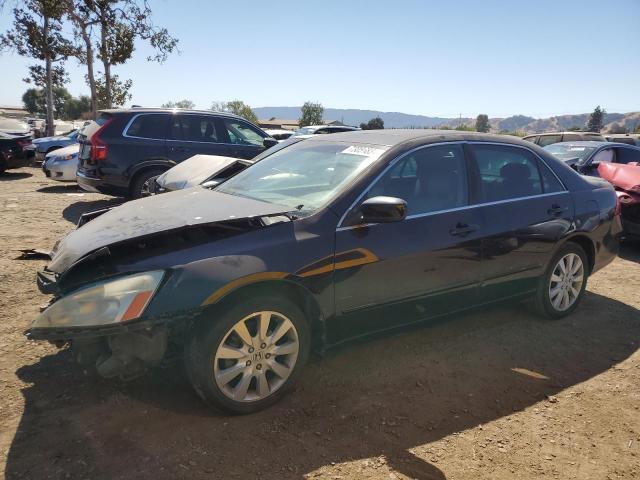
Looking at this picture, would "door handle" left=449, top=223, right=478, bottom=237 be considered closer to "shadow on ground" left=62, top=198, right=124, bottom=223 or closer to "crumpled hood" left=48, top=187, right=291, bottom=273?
"crumpled hood" left=48, top=187, right=291, bottom=273

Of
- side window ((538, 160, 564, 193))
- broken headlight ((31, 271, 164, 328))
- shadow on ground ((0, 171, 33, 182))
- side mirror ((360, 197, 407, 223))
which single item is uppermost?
side window ((538, 160, 564, 193))

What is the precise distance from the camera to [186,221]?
9.57 feet

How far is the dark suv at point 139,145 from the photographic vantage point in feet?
26.5

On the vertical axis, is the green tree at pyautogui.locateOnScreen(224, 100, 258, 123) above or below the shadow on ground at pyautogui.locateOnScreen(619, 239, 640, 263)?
above

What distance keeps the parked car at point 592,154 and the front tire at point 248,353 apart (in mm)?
7012

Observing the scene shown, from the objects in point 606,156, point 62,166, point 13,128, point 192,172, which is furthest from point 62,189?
point 606,156

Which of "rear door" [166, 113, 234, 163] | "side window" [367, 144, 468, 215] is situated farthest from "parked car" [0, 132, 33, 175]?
"side window" [367, 144, 468, 215]

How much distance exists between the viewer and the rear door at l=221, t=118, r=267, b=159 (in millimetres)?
8969

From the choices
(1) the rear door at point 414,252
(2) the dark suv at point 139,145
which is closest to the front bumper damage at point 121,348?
(1) the rear door at point 414,252

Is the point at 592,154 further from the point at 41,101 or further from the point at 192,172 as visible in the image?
the point at 41,101

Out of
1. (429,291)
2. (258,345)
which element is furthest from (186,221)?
(429,291)

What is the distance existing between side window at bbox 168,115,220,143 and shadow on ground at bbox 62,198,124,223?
2.00m

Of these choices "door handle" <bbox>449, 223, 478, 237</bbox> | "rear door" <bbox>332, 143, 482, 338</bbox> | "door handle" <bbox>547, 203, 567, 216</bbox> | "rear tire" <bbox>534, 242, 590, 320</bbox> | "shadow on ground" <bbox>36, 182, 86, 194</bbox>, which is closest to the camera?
"rear door" <bbox>332, 143, 482, 338</bbox>

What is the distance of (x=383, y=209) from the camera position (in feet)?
9.80
